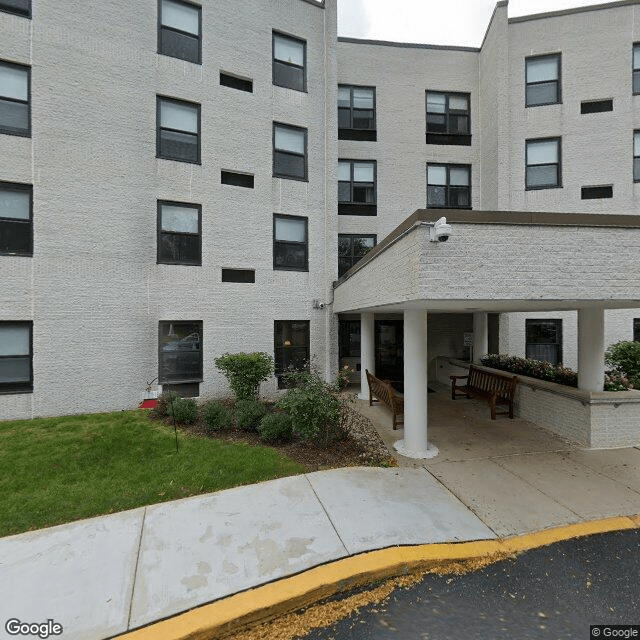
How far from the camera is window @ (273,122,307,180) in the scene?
39.9ft

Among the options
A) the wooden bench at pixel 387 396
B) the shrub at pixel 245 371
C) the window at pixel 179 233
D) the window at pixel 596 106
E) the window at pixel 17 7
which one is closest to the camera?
the wooden bench at pixel 387 396

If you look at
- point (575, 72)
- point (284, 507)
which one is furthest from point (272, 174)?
point (575, 72)

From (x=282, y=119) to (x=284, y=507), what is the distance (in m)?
12.2

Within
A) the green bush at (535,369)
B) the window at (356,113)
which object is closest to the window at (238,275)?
the window at (356,113)

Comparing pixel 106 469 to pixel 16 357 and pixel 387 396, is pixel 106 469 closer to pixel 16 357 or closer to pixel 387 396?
pixel 16 357

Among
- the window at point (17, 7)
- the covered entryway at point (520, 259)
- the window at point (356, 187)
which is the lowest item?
the covered entryway at point (520, 259)

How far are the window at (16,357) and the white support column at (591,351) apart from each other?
543 inches

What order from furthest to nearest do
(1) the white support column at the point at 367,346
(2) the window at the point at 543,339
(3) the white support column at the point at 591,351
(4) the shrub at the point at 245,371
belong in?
1. (2) the window at the point at 543,339
2. (1) the white support column at the point at 367,346
3. (4) the shrub at the point at 245,371
4. (3) the white support column at the point at 591,351

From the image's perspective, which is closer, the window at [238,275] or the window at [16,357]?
the window at [16,357]

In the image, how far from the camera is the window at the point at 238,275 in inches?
447

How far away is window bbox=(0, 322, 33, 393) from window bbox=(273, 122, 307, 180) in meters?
8.93

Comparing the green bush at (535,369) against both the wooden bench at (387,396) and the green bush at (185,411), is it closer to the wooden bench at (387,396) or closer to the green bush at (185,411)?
the wooden bench at (387,396)

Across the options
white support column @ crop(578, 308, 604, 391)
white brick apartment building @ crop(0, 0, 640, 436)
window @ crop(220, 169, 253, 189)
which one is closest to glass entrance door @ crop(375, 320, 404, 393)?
white brick apartment building @ crop(0, 0, 640, 436)

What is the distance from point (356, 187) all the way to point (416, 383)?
10.5 meters
